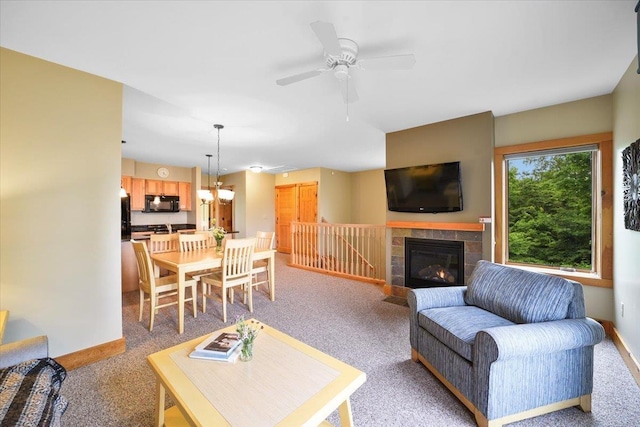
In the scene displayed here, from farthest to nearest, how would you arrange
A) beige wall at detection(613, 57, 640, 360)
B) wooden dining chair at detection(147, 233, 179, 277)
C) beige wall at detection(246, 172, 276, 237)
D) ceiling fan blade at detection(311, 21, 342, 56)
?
1. beige wall at detection(246, 172, 276, 237)
2. wooden dining chair at detection(147, 233, 179, 277)
3. beige wall at detection(613, 57, 640, 360)
4. ceiling fan blade at detection(311, 21, 342, 56)

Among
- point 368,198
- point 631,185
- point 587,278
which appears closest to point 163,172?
point 368,198

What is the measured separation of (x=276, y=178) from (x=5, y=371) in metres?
7.19

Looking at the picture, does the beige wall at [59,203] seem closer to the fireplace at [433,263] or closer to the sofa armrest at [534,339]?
the sofa armrest at [534,339]

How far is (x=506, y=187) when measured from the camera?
11.2ft

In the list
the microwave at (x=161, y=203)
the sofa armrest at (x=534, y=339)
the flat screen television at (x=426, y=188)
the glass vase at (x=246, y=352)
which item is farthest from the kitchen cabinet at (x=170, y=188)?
the sofa armrest at (x=534, y=339)

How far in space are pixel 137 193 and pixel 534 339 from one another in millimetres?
7237

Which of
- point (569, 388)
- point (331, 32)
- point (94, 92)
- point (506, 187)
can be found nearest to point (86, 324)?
point (94, 92)

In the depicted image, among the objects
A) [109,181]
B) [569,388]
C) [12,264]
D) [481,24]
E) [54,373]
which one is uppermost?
[481,24]

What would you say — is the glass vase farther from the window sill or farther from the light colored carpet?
the window sill

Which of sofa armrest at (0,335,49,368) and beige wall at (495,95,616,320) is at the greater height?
beige wall at (495,95,616,320)

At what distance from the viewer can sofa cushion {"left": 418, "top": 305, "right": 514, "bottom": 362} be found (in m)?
1.67

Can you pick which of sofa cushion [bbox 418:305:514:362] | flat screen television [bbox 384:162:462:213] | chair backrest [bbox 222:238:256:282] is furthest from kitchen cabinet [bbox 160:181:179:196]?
sofa cushion [bbox 418:305:514:362]

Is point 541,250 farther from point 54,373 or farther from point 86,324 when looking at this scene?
point 86,324

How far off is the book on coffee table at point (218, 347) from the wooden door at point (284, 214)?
618cm
